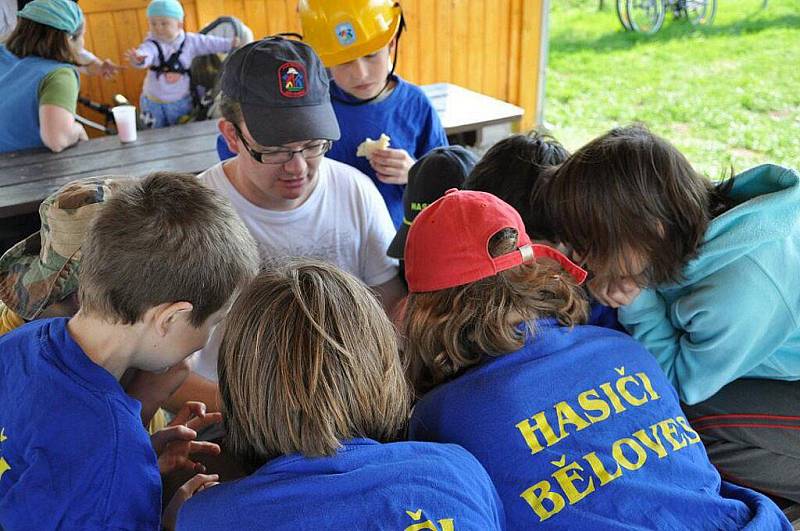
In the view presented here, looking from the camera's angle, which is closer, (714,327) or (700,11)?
(714,327)

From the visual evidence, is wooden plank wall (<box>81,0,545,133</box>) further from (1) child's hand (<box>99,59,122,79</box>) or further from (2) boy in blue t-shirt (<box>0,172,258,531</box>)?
(2) boy in blue t-shirt (<box>0,172,258,531</box>)

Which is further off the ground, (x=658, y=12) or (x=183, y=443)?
(x=183, y=443)

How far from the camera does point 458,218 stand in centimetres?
149

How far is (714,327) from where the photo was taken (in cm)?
171

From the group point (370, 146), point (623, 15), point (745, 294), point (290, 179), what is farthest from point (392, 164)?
point (623, 15)

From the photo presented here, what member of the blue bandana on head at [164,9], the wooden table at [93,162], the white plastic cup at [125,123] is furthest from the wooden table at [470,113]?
the blue bandana on head at [164,9]

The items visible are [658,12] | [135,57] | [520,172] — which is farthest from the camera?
[658,12]

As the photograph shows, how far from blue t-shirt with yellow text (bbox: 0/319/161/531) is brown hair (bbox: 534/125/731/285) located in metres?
1.07

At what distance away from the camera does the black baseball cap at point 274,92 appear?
6.62 feet

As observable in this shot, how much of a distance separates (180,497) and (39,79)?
3032 mm

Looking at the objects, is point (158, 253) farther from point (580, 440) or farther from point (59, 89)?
point (59, 89)

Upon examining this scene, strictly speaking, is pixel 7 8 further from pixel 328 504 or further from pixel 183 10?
pixel 328 504

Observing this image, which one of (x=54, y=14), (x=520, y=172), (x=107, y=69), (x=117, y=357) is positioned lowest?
(x=107, y=69)

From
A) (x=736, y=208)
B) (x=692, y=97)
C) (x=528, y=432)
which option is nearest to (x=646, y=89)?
(x=692, y=97)
